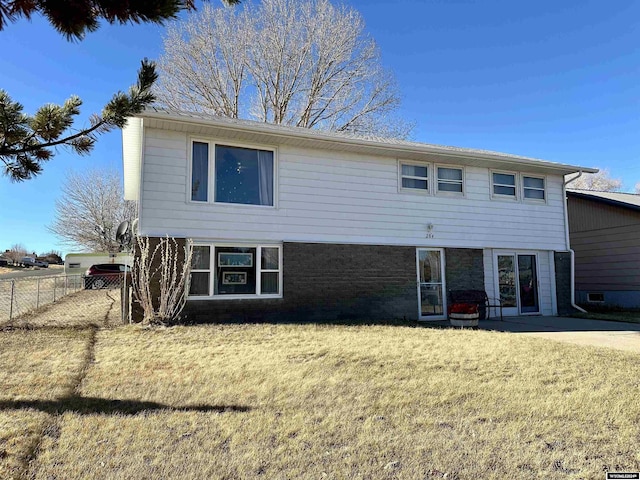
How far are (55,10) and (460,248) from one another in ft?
34.7

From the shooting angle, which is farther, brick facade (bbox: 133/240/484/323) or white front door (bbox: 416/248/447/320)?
white front door (bbox: 416/248/447/320)

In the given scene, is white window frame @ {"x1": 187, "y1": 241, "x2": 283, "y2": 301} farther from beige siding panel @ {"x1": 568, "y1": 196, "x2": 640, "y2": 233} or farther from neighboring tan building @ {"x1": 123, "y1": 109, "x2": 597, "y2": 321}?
beige siding panel @ {"x1": 568, "y1": 196, "x2": 640, "y2": 233}

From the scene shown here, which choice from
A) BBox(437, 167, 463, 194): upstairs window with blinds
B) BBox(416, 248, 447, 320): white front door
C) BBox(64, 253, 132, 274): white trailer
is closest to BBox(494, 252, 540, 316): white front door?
BBox(416, 248, 447, 320): white front door

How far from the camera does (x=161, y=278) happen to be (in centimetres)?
885

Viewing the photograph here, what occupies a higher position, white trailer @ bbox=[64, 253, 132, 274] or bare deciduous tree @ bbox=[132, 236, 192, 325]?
white trailer @ bbox=[64, 253, 132, 274]

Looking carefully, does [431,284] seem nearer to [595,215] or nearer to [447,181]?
[447,181]

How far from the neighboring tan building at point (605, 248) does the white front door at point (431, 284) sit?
7264 mm

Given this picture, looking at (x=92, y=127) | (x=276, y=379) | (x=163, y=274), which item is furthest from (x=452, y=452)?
(x=163, y=274)

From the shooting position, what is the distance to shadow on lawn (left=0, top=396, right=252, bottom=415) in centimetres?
383

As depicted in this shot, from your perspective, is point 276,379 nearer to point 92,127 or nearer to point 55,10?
point 92,127

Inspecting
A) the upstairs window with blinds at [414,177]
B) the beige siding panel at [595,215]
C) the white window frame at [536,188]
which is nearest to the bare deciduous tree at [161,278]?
the upstairs window with blinds at [414,177]

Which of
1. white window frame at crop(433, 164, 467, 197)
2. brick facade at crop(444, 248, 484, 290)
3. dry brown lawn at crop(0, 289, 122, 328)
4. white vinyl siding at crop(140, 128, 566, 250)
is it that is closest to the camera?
dry brown lawn at crop(0, 289, 122, 328)

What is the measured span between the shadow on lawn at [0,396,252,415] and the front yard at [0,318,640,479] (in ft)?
0.06

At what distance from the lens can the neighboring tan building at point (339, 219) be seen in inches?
365
